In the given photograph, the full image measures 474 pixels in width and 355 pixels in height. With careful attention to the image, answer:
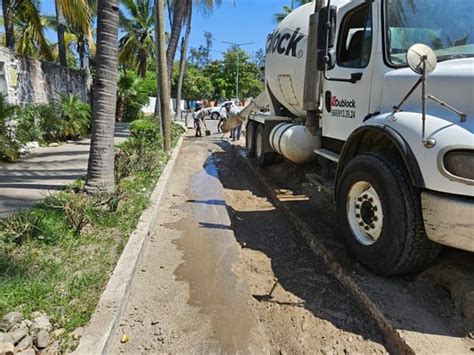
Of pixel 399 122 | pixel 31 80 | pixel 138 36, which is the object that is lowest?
pixel 399 122

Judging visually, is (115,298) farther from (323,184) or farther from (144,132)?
(144,132)

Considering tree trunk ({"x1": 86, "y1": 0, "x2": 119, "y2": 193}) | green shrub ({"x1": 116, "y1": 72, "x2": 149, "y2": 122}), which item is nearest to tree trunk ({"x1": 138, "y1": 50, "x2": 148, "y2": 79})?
green shrub ({"x1": 116, "y1": 72, "x2": 149, "y2": 122})

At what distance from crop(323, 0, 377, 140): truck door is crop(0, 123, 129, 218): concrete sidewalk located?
4.37 m

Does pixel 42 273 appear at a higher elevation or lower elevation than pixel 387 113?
lower

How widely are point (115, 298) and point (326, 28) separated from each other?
375 centimetres

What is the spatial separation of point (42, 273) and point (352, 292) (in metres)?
2.83

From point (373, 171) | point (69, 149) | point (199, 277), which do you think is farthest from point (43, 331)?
point (69, 149)

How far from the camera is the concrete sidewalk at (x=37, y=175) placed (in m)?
5.83

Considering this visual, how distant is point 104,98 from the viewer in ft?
18.4

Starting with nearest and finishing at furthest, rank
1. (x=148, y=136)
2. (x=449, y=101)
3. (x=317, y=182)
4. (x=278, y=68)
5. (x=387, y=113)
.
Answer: (x=449, y=101), (x=387, y=113), (x=317, y=182), (x=278, y=68), (x=148, y=136)

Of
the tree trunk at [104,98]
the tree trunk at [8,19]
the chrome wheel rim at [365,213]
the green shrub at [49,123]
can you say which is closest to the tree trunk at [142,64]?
the tree trunk at [8,19]

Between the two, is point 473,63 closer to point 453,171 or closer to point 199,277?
point 453,171

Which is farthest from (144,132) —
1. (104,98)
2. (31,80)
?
(104,98)

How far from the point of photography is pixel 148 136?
417 inches
